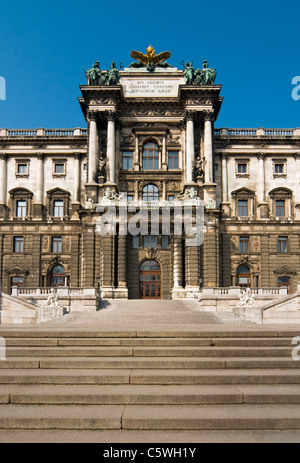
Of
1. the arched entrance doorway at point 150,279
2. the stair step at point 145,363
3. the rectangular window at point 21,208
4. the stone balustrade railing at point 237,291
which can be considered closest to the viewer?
the stair step at point 145,363

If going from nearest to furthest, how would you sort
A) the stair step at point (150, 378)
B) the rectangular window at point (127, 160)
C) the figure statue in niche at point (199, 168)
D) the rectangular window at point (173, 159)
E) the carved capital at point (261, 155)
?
the stair step at point (150, 378) < the figure statue in niche at point (199, 168) < the rectangular window at point (127, 160) < the rectangular window at point (173, 159) < the carved capital at point (261, 155)

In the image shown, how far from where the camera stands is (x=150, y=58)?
164 feet

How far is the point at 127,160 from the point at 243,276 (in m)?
18.0

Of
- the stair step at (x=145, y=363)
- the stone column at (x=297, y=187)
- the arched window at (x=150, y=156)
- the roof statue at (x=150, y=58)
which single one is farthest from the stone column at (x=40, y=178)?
the stair step at (x=145, y=363)

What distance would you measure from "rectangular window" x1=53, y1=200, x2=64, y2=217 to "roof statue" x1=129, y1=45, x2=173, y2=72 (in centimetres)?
1776

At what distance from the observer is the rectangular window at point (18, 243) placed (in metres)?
47.8

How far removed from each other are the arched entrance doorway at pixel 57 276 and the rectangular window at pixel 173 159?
54.1ft

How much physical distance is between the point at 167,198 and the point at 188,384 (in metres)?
38.3

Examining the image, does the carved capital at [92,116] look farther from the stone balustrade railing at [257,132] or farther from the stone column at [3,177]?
the stone balustrade railing at [257,132]

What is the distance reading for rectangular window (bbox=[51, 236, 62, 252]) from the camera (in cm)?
4772

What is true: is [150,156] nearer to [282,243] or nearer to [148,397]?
[282,243]

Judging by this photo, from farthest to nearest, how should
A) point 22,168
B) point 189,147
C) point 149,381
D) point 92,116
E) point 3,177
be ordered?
point 22,168, point 3,177, point 92,116, point 189,147, point 149,381

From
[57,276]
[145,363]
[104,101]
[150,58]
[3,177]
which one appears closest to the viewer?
[145,363]

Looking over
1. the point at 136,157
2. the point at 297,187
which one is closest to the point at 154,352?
the point at 136,157
